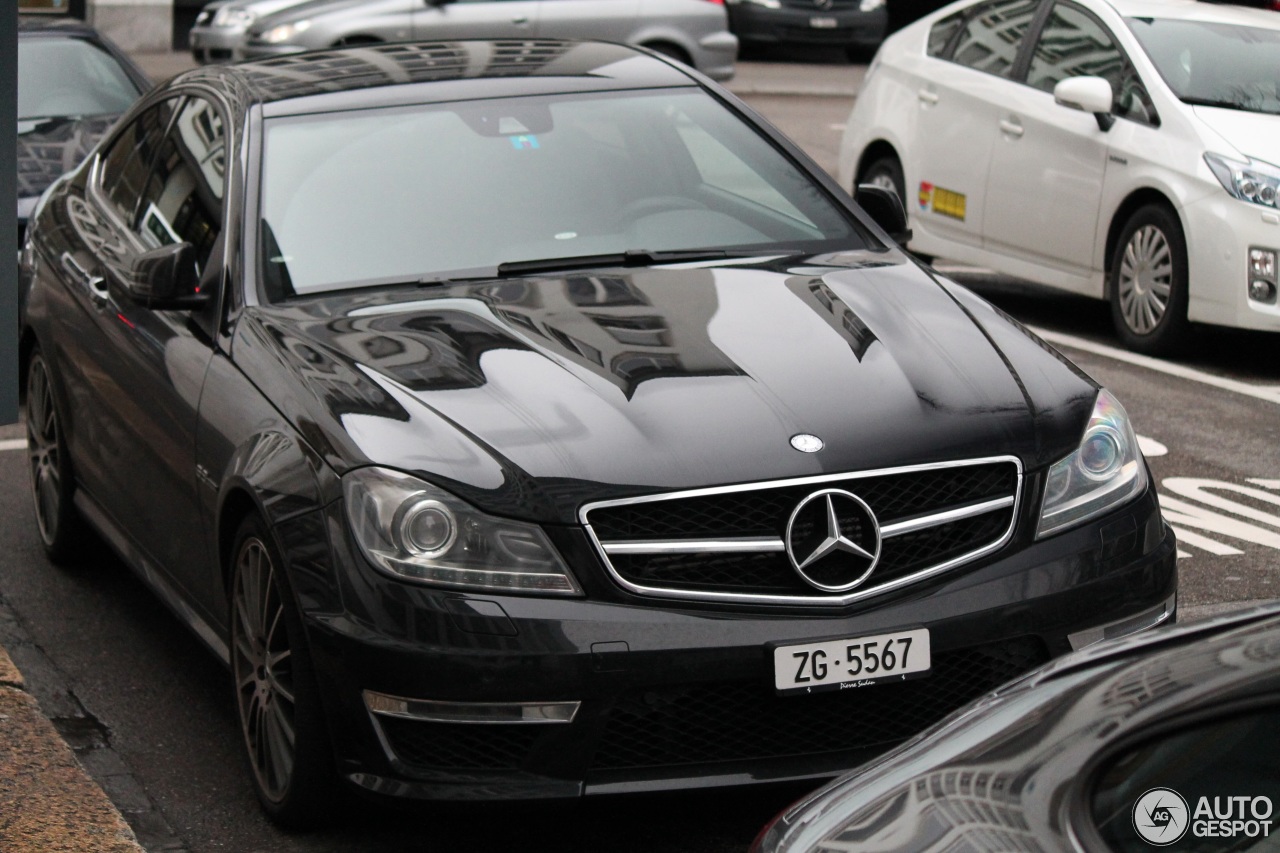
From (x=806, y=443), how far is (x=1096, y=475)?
69 centimetres

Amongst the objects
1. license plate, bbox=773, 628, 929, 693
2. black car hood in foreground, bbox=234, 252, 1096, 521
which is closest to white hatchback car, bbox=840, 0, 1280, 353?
black car hood in foreground, bbox=234, 252, 1096, 521

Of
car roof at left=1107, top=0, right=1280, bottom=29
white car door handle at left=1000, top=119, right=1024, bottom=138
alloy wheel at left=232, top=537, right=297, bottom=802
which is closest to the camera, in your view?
alloy wheel at left=232, top=537, right=297, bottom=802

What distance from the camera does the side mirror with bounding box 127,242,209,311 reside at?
5.20m

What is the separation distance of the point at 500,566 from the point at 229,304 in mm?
1433

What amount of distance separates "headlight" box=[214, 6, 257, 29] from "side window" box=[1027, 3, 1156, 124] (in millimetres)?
10151

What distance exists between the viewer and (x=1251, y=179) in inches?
365

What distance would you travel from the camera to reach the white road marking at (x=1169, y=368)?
926 cm

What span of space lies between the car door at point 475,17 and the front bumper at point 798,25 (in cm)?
623

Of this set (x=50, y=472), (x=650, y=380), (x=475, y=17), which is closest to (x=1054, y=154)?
(x=50, y=472)

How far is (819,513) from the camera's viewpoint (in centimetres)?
411

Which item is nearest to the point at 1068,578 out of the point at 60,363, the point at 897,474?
the point at 897,474

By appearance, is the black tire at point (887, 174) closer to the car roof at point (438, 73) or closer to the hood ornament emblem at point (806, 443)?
the car roof at point (438, 73)

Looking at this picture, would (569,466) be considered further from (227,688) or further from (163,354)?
(227,688)

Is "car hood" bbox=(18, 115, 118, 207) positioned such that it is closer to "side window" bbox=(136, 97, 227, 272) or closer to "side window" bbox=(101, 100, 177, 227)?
"side window" bbox=(101, 100, 177, 227)
